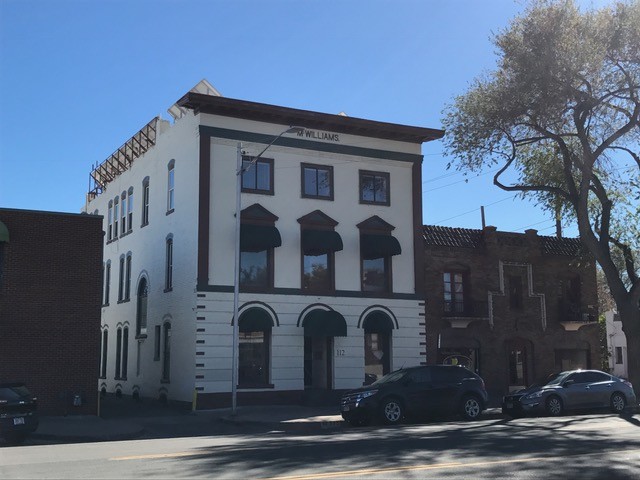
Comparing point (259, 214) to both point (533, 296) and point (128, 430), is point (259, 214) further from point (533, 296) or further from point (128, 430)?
point (533, 296)

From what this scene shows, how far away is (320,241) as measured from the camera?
2695 centimetres

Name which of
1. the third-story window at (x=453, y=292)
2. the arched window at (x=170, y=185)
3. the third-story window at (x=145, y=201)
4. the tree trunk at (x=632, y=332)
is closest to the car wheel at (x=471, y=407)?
the tree trunk at (x=632, y=332)

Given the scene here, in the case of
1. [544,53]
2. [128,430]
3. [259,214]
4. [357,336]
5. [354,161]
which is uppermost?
[544,53]

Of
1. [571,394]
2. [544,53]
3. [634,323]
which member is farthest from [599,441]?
[544,53]

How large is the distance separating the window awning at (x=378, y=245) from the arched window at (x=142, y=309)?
10.2 m

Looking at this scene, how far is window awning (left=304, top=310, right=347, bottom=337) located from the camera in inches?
1041

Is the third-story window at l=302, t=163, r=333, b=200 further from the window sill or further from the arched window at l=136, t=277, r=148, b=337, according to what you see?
the arched window at l=136, t=277, r=148, b=337

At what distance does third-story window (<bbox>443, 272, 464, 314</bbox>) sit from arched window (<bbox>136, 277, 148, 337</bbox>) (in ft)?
43.1

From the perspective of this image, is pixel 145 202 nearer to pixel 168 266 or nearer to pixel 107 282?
pixel 168 266

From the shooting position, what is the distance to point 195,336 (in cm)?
2511

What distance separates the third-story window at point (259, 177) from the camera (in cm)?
2673

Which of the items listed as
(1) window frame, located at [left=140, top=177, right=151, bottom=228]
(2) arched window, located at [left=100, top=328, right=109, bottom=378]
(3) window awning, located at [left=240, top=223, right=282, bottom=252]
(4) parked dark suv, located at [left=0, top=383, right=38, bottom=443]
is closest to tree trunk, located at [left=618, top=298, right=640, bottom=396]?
(3) window awning, located at [left=240, top=223, right=282, bottom=252]

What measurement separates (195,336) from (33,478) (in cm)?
1511

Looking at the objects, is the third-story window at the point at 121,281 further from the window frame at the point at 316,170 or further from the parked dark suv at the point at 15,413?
the parked dark suv at the point at 15,413
